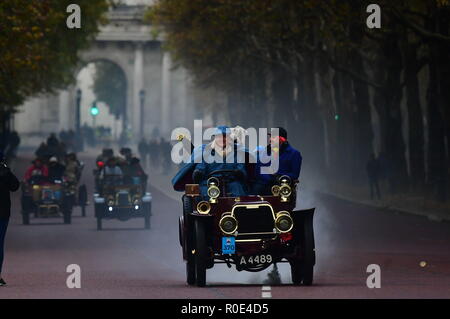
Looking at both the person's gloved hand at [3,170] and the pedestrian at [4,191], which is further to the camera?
the person's gloved hand at [3,170]

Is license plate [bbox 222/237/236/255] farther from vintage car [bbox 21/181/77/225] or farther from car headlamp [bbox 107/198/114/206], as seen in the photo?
vintage car [bbox 21/181/77/225]

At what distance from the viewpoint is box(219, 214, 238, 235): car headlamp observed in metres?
17.5

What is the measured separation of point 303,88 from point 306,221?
1853 inches

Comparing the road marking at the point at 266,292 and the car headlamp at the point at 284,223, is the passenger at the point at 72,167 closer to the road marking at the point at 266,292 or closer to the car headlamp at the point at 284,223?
the road marking at the point at 266,292

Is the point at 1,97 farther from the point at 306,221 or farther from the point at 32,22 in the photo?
the point at 306,221

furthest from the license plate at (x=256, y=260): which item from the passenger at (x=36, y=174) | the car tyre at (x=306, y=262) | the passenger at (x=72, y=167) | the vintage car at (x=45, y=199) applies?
the passenger at (x=72, y=167)

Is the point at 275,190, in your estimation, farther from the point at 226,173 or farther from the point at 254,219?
the point at 226,173

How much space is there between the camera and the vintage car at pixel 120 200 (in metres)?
33.7

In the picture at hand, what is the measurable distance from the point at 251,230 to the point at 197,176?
102 centimetres

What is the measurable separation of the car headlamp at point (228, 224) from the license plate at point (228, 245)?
0.24ft

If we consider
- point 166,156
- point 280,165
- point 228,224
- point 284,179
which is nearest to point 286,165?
point 280,165

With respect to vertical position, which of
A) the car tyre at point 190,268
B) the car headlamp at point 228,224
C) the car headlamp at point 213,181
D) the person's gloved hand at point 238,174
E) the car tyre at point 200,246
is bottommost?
the car tyre at point 190,268

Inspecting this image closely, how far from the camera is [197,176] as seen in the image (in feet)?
59.7

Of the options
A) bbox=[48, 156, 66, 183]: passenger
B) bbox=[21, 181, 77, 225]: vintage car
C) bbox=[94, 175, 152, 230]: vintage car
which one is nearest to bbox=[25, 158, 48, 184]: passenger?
bbox=[21, 181, 77, 225]: vintage car
